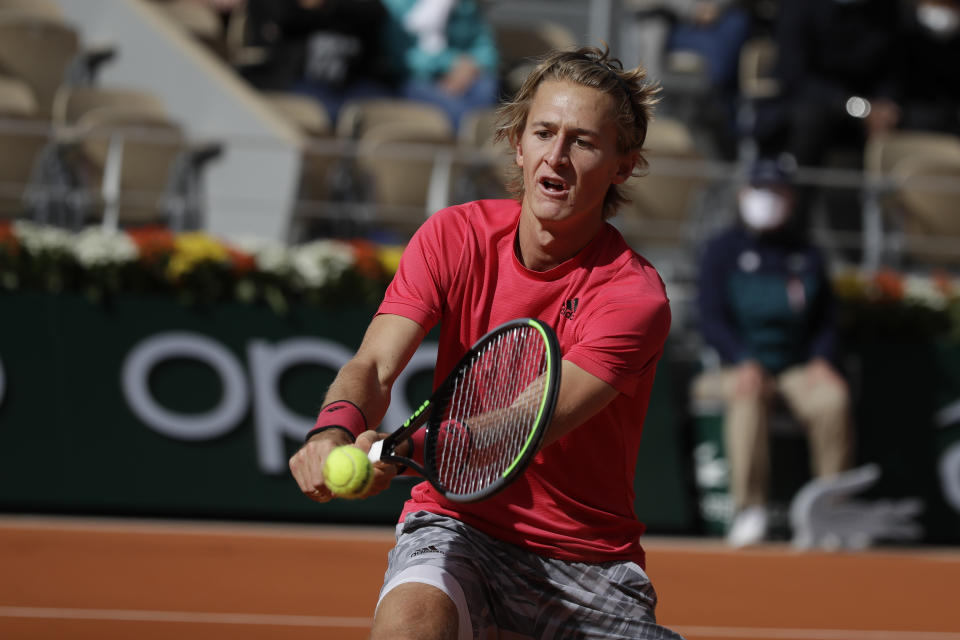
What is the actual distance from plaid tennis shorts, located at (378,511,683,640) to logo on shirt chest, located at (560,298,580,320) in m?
0.59

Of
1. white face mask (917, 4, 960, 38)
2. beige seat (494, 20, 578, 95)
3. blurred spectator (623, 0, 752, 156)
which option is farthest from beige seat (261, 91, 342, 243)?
white face mask (917, 4, 960, 38)

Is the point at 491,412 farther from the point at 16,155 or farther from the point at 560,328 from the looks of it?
the point at 16,155

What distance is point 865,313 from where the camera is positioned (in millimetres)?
8711

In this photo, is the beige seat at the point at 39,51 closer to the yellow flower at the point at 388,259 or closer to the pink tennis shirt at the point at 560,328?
the yellow flower at the point at 388,259

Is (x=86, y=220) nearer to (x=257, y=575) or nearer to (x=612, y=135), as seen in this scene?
(x=257, y=575)

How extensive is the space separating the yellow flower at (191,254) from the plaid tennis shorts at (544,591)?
5.15 metres

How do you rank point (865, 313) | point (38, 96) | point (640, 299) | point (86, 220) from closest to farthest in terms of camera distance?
point (640, 299), point (865, 313), point (86, 220), point (38, 96)

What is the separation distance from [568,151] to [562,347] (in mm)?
493

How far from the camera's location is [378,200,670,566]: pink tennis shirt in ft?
9.95

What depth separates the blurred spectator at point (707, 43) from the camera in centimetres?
1153

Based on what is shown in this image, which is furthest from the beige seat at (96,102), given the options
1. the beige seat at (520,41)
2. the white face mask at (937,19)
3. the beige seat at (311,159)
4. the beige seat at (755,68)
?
the white face mask at (937,19)

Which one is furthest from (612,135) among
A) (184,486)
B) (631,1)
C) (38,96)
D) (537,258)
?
(631,1)

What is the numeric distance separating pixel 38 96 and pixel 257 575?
6.03 meters

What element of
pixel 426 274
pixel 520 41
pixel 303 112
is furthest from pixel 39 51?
pixel 426 274
